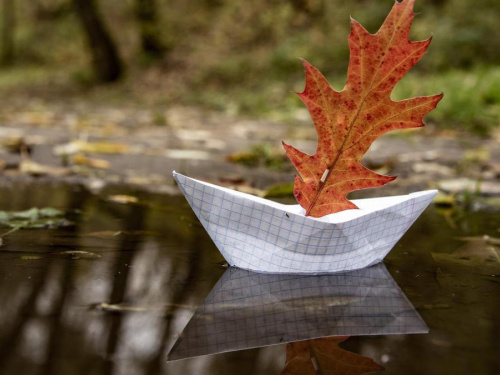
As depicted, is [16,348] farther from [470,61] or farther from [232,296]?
[470,61]

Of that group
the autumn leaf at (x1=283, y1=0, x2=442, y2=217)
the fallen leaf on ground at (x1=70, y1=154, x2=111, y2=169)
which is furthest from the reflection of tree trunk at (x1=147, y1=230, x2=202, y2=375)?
the fallen leaf on ground at (x1=70, y1=154, x2=111, y2=169)

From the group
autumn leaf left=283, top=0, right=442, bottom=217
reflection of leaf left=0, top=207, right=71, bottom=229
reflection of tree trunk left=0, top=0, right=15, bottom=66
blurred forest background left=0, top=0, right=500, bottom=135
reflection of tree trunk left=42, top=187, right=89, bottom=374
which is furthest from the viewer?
reflection of tree trunk left=0, top=0, right=15, bottom=66

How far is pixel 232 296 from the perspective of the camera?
1.11m

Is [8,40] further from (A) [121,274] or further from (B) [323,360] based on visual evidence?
(B) [323,360]

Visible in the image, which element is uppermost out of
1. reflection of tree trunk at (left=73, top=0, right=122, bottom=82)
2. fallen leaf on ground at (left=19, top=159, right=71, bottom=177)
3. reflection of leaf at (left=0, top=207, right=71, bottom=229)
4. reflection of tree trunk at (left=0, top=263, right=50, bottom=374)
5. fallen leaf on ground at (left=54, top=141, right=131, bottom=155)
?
reflection of tree trunk at (left=0, top=263, right=50, bottom=374)

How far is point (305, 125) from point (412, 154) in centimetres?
232

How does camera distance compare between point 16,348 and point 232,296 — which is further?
point 232,296

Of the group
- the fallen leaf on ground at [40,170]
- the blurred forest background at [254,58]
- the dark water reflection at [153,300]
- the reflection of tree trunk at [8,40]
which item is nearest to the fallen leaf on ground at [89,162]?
the fallen leaf on ground at [40,170]

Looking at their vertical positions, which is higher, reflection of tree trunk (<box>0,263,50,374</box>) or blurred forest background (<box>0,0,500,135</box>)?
reflection of tree trunk (<box>0,263,50,374</box>)

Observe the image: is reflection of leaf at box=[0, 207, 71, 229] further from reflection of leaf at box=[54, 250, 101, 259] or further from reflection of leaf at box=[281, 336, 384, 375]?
reflection of leaf at box=[281, 336, 384, 375]

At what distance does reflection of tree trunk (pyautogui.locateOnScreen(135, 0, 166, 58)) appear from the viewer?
1287cm

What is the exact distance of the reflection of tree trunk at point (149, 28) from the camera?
12867mm

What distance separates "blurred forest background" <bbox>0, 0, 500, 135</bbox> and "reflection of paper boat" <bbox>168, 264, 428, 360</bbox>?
4.15 metres

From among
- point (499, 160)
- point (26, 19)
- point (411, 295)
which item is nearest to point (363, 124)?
point (411, 295)
